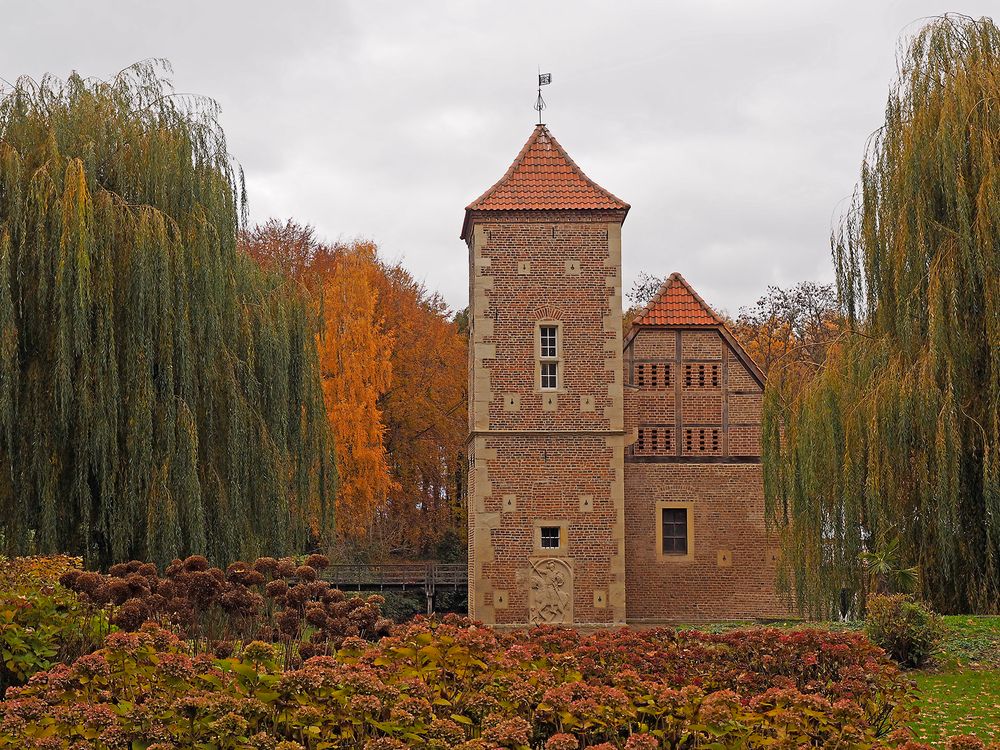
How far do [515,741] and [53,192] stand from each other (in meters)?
10.1

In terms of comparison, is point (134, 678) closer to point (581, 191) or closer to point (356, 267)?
point (581, 191)

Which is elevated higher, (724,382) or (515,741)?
(724,382)

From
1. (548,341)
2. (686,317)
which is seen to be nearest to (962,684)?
(548,341)

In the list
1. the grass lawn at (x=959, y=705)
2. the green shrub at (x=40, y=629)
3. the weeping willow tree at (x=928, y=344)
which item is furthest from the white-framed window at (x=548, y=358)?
the green shrub at (x=40, y=629)

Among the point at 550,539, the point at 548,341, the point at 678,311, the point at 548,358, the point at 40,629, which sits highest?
the point at 678,311

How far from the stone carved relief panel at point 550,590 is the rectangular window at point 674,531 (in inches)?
86.1

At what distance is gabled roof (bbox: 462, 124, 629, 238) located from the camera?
2072 cm

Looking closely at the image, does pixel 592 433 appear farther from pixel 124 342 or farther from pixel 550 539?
pixel 124 342

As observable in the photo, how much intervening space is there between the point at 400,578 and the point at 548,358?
9956mm

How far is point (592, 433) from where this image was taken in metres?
20.3

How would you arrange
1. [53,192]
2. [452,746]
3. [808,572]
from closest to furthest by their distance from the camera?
[452,746] < [53,192] < [808,572]

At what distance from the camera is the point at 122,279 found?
42.1 ft

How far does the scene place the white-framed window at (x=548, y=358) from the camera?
20.5 m

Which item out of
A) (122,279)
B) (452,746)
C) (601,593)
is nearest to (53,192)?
(122,279)
